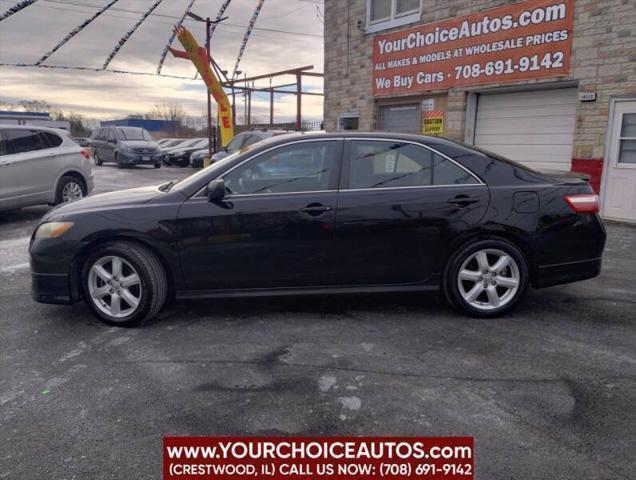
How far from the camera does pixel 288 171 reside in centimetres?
430

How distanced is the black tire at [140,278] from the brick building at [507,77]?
25.4 feet

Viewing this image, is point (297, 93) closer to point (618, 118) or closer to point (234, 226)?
point (618, 118)

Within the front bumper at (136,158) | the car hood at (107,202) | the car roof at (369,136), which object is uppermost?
the car roof at (369,136)

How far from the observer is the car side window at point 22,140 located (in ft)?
28.6

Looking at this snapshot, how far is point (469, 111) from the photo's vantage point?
10.7 m

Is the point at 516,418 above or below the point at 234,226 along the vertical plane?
below

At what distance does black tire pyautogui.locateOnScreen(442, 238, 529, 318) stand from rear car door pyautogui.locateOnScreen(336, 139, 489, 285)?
0.13 meters

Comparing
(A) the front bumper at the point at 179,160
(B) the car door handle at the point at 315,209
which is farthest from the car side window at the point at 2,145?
(A) the front bumper at the point at 179,160

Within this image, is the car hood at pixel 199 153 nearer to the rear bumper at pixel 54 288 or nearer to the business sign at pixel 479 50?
the business sign at pixel 479 50

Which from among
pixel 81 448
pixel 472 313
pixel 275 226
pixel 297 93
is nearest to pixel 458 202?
pixel 472 313

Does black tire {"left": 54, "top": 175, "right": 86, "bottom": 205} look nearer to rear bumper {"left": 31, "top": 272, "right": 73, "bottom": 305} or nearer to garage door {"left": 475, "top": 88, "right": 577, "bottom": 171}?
rear bumper {"left": 31, "top": 272, "right": 73, "bottom": 305}

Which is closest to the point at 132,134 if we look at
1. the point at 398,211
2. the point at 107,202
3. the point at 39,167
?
the point at 39,167

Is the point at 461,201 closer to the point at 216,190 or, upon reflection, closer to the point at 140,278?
the point at 216,190

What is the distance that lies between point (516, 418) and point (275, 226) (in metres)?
2.19
